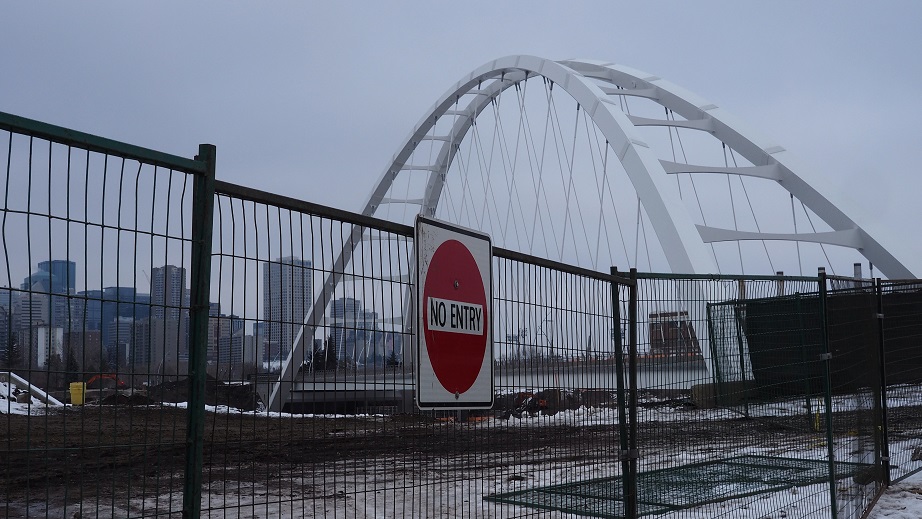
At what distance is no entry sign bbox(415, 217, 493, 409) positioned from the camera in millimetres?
3873

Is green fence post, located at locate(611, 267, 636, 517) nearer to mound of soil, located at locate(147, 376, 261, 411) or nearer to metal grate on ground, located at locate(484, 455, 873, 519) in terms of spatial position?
metal grate on ground, located at locate(484, 455, 873, 519)

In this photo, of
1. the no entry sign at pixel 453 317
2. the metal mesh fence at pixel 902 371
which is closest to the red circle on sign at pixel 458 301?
the no entry sign at pixel 453 317

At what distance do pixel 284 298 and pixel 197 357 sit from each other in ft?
1.30

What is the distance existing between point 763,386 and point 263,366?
487cm

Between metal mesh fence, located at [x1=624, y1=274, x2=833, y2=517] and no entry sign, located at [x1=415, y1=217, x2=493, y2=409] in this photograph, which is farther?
metal mesh fence, located at [x1=624, y1=274, x2=833, y2=517]

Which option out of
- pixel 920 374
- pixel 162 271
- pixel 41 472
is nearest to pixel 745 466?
pixel 920 374

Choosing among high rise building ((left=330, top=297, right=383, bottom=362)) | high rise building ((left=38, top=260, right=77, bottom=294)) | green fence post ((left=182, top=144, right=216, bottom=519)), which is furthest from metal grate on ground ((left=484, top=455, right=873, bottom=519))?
high rise building ((left=38, top=260, right=77, bottom=294))

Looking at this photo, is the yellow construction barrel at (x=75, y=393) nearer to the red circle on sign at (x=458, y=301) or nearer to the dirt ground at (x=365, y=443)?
the dirt ground at (x=365, y=443)

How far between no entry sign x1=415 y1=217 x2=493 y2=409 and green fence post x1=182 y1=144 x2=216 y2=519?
3.71 ft

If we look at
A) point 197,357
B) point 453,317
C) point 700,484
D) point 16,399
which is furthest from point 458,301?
point 700,484

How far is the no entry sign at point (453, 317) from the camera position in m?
3.87

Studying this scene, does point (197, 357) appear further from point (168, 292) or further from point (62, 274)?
point (62, 274)

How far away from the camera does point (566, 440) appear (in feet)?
17.4

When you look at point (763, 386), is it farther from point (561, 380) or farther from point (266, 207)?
point (266, 207)
